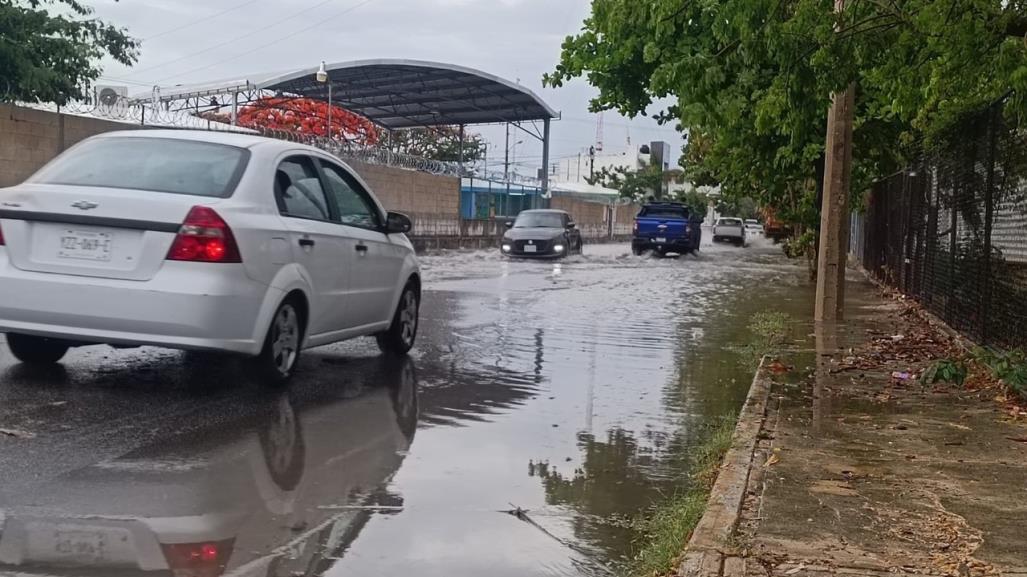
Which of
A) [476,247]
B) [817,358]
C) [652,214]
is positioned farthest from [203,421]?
[476,247]

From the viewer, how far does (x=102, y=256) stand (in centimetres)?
666

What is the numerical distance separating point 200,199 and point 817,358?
567 cm

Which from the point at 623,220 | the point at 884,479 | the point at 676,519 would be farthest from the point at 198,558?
the point at 623,220

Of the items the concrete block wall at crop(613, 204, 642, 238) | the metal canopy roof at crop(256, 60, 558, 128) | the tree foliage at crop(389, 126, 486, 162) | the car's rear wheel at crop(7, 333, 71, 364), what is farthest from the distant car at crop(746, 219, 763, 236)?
the car's rear wheel at crop(7, 333, 71, 364)

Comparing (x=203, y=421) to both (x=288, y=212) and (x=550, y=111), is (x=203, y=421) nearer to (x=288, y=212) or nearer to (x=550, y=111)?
(x=288, y=212)

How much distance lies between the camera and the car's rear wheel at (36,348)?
7.67 meters

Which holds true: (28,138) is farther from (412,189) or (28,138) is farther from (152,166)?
(412,189)

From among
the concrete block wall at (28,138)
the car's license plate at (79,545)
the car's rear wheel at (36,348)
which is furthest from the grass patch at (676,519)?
the concrete block wall at (28,138)

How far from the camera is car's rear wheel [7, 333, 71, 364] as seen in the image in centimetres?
767

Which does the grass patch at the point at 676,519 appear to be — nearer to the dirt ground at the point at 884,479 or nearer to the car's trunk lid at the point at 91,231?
the dirt ground at the point at 884,479

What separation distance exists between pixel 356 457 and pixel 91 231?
2.22 m

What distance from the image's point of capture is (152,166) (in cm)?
729

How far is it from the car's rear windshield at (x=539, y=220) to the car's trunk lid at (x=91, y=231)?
978 inches

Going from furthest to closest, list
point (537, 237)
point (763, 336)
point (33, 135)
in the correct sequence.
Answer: point (537, 237) → point (33, 135) → point (763, 336)
